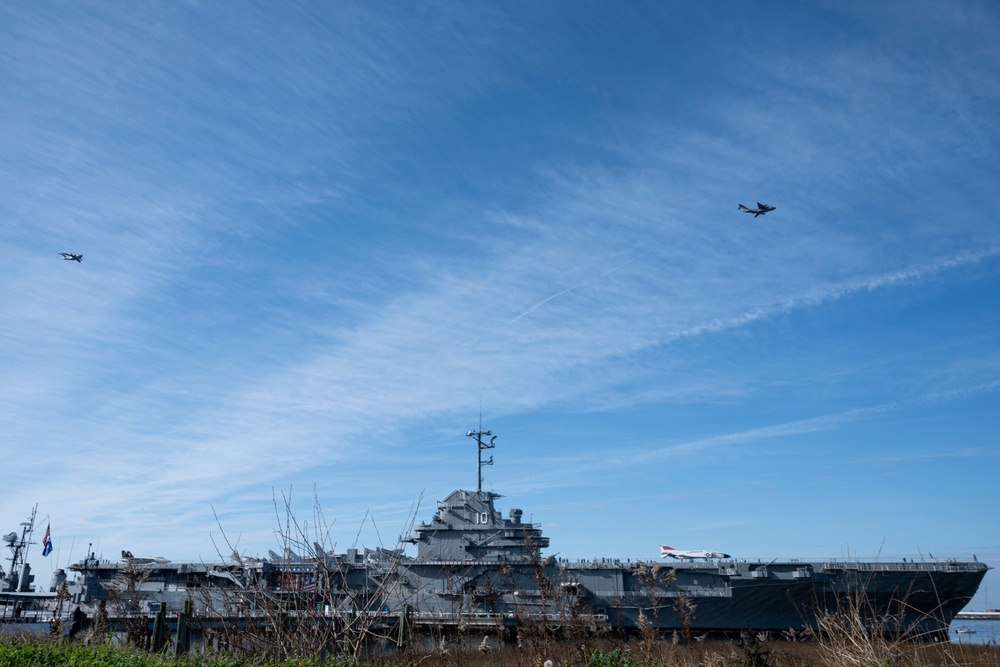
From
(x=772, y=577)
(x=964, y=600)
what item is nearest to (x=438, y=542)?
(x=772, y=577)

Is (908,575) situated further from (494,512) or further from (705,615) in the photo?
(494,512)

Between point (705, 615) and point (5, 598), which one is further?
point (5, 598)

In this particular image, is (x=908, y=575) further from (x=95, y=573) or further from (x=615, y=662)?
(x=95, y=573)

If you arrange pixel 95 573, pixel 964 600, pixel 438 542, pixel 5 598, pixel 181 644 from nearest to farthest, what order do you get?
pixel 181 644, pixel 964 600, pixel 438 542, pixel 95 573, pixel 5 598

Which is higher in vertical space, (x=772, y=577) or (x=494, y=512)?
(x=494, y=512)

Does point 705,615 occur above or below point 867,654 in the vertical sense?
below

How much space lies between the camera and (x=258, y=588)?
9.84 m

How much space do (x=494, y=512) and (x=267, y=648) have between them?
105 ft

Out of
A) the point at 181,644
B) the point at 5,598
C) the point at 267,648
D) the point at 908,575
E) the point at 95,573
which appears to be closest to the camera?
the point at 267,648

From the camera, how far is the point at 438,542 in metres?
40.5

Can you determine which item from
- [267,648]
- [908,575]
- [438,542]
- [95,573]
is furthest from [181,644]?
[95,573]

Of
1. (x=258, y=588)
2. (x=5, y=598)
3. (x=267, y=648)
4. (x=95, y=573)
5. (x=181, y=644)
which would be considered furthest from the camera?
(x=5, y=598)

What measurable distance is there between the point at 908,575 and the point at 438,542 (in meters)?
24.6

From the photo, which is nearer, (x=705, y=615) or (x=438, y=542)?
(x=705, y=615)
